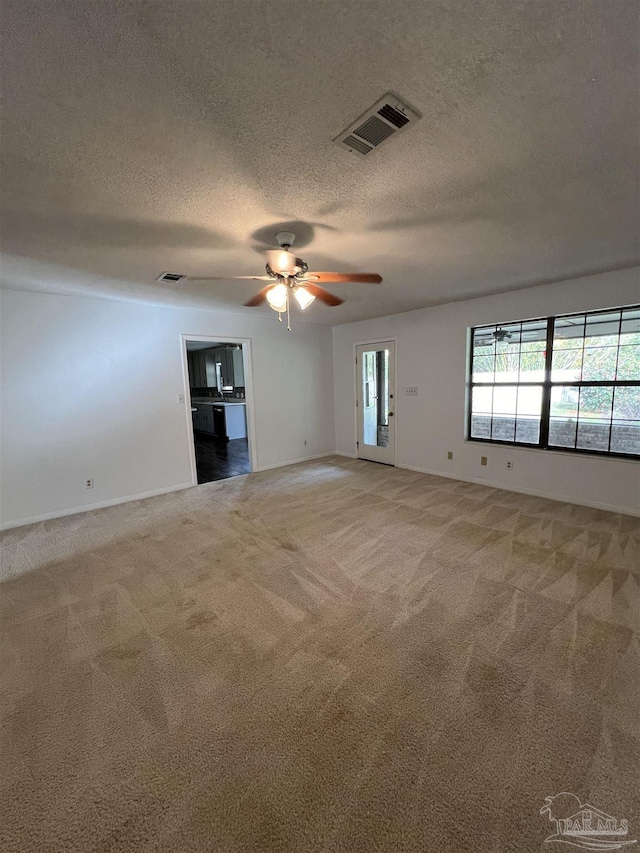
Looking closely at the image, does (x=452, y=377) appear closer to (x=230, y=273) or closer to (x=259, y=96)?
(x=230, y=273)

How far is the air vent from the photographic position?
3043 millimetres

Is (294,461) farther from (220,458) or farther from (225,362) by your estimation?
(225,362)

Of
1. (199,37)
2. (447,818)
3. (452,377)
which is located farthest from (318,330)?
(447,818)

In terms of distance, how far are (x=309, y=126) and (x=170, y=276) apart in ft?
7.25

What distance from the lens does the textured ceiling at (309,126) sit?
982 millimetres

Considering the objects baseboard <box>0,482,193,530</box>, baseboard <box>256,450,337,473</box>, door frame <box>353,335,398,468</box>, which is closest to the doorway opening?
baseboard <box>256,450,337,473</box>

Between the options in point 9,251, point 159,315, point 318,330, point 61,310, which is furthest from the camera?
point 318,330

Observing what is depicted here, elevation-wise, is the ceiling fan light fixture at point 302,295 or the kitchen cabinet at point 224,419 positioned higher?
the ceiling fan light fixture at point 302,295

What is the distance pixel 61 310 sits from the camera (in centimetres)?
365

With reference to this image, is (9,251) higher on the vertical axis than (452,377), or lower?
higher

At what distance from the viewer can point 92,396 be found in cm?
391

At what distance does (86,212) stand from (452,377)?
4242mm

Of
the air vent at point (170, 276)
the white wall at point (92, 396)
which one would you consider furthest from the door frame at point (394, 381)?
the air vent at point (170, 276)

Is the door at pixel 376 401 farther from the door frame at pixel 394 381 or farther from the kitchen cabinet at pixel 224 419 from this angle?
the kitchen cabinet at pixel 224 419
